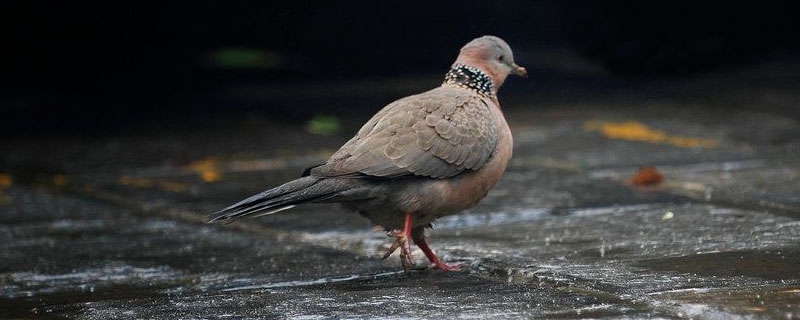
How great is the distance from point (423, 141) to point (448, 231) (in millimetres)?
1063

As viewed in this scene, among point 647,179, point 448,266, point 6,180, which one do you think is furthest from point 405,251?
point 6,180

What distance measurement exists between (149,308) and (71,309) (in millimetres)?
280

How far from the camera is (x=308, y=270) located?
16.4 ft

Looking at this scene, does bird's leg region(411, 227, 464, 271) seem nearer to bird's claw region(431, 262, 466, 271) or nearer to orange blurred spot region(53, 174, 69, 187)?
bird's claw region(431, 262, 466, 271)

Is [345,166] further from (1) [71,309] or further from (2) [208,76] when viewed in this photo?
(2) [208,76]

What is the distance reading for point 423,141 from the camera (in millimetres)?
4938

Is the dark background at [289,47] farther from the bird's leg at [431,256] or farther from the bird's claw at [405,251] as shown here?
the bird's claw at [405,251]

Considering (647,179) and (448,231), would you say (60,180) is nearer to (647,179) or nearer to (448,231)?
(448,231)

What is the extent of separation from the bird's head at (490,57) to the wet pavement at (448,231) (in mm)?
704

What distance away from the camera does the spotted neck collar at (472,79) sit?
5523 mm

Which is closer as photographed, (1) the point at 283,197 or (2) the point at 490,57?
(1) the point at 283,197

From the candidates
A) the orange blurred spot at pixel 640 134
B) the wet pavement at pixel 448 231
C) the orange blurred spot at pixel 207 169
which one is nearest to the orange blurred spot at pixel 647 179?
the wet pavement at pixel 448 231

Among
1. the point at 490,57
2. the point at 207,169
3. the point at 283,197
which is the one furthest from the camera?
the point at 207,169

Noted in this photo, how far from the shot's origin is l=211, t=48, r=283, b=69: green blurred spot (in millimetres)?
10211
